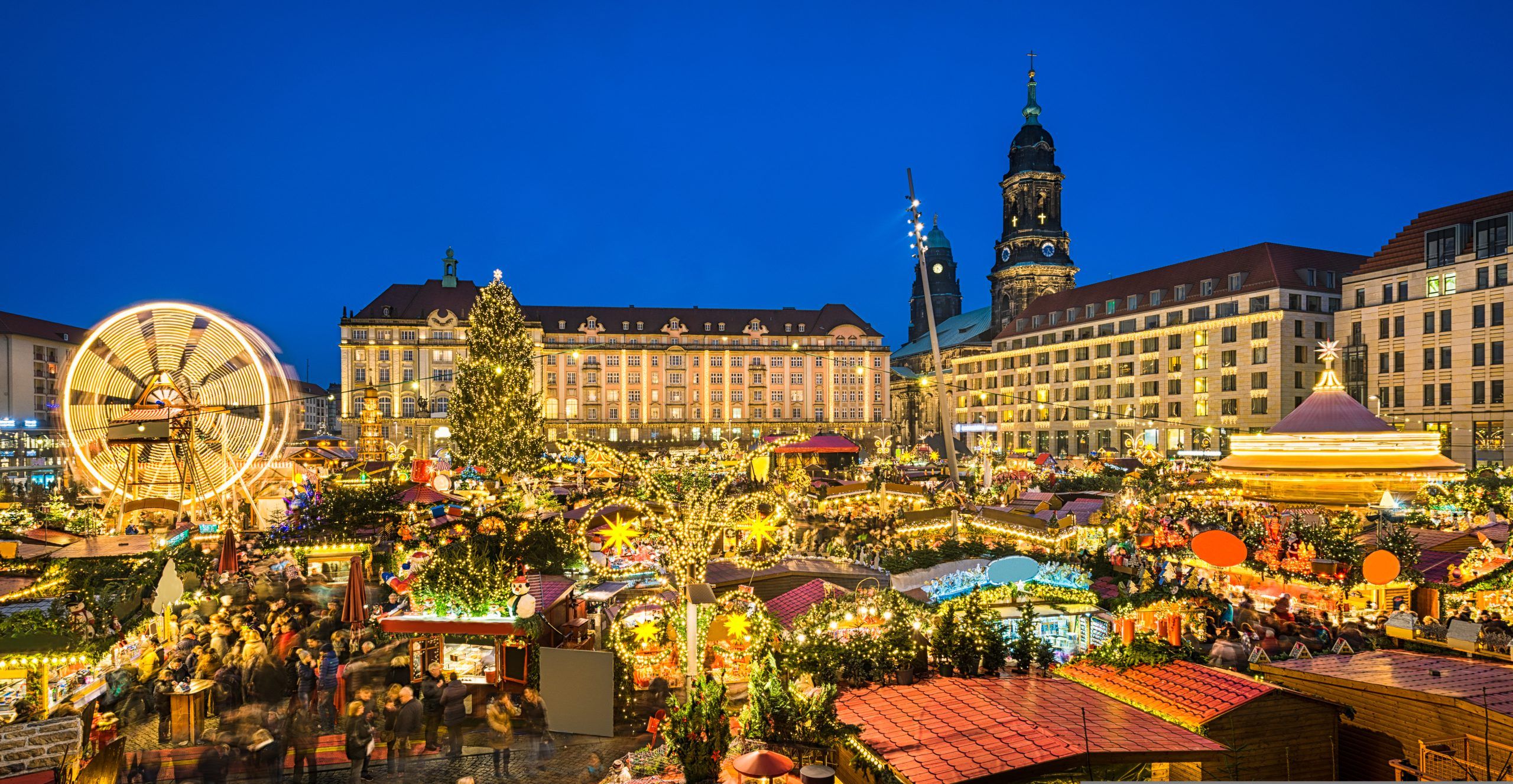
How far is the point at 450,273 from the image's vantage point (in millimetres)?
92000

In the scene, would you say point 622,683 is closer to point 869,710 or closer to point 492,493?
point 869,710

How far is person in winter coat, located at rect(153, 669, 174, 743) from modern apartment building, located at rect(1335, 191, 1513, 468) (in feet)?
168

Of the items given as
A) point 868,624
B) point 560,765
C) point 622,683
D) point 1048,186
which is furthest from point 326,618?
point 1048,186

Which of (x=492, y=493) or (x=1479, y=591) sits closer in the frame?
(x=1479, y=591)

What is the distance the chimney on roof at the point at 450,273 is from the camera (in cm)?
9044

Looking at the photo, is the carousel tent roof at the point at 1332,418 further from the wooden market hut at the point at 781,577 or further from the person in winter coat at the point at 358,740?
the person in winter coat at the point at 358,740

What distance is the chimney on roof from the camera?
9044cm

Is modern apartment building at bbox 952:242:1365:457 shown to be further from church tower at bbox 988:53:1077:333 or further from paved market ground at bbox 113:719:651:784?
paved market ground at bbox 113:719:651:784

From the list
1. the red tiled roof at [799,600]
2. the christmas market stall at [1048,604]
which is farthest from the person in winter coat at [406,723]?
the christmas market stall at [1048,604]

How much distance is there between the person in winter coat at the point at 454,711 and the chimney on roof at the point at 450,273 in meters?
83.0

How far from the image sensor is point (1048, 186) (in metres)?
93.6

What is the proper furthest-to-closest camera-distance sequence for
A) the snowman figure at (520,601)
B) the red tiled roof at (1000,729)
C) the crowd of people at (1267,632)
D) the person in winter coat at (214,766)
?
the snowman figure at (520,601) → the crowd of people at (1267,632) → the person in winter coat at (214,766) → the red tiled roof at (1000,729)

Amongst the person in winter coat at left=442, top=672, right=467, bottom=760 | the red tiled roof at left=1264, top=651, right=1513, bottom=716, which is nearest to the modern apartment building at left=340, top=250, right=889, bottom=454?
the person in winter coat at left=442, top=672, right=467, bottom=760

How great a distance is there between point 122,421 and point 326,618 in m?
11.4
